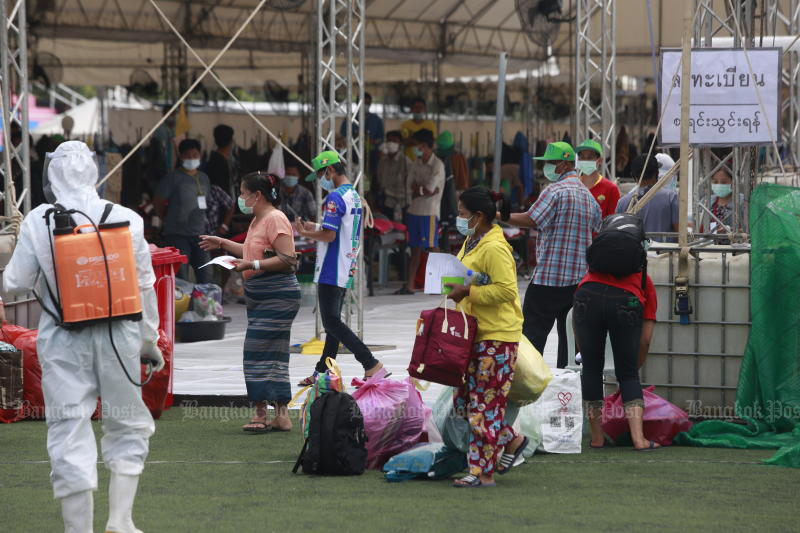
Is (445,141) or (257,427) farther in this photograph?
(445,141)

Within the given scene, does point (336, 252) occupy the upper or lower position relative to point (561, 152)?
lower

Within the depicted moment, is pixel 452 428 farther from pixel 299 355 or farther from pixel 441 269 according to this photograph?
pixel 299 355

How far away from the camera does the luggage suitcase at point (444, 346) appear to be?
20.1 feet

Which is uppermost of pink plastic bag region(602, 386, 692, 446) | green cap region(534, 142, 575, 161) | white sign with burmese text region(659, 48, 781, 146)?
white sign with burmese text region(659, 48, 781, 146)

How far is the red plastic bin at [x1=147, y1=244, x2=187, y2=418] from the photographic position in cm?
861

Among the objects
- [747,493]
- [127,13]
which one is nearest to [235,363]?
[747,493]

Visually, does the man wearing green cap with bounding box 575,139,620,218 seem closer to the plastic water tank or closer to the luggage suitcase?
the plastic water tank

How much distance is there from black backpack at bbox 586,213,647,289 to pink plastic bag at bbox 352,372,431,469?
1.25 metres

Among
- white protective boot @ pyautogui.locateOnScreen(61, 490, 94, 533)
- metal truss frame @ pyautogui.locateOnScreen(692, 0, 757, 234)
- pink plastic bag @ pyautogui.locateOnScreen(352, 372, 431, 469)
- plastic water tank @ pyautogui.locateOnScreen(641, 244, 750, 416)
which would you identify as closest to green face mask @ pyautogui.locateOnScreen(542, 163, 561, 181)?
metal truss frame @ pyautogui.locateOnScreen(692, 0, 757, 234)

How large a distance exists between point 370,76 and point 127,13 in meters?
6.17

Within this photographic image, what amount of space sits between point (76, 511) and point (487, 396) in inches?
83.7

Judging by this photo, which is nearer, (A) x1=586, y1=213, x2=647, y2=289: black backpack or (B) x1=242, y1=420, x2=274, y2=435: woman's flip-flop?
(A) x1=586, y1=213, x2=647, y2=289: black backpack

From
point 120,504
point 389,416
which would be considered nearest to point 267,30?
point 389,416

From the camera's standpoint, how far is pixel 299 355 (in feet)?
38.1
